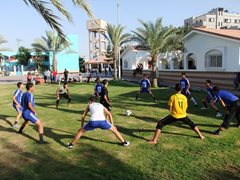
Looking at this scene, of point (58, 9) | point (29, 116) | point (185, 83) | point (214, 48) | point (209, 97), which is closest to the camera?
point (58, 9)

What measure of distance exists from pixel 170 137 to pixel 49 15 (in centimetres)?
441

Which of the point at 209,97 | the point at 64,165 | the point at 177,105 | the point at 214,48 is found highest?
the point at 214,48

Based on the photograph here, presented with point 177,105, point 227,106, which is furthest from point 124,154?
point 227,106

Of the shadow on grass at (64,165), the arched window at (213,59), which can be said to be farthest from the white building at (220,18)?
the shadow on grass at (64,165)

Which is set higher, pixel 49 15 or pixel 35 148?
pixel 49 15

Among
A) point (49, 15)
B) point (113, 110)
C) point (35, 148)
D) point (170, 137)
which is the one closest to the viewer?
point (49, 15)

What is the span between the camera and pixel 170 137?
757cm

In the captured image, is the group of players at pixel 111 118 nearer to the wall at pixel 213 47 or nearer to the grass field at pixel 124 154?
the grass field at pixel 124 154

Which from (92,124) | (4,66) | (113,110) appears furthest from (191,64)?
(4,66)

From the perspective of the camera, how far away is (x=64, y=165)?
5777mm

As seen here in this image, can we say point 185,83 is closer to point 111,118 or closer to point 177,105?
point 177,105

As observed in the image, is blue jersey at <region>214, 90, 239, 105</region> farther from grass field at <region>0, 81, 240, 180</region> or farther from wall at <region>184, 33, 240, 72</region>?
wall at <region>184, 33, 240, 72</region>

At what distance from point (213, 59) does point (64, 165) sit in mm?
17874

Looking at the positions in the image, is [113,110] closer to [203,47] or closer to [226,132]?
[226,132]
